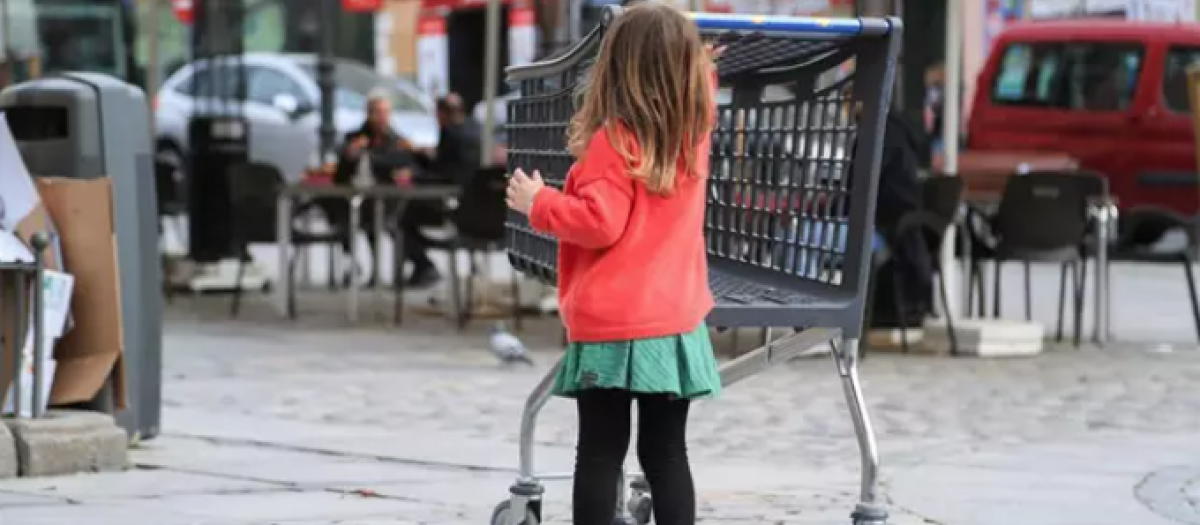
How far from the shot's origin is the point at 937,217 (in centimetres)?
1216

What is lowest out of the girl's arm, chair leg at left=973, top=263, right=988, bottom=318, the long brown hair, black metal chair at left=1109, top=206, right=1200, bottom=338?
chair leg at left=973, top=263, right=988, bottom=318

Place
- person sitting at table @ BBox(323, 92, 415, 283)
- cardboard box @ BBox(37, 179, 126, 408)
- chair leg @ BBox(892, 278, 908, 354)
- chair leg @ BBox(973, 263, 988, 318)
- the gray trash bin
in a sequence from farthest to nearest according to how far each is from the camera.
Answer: person sitting at table @ BBox(323, 92, 415, 283) → chair leg @ BBox(973, 263, 988, 318) → chair leg @ BBox(892, 278, 908, 354) → the gray trash bin → cardboard box @ BBox(37, 179, 126, 408)

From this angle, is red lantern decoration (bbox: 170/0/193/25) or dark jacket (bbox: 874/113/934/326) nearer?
dark jacket (bbox: 874/113/934/326)

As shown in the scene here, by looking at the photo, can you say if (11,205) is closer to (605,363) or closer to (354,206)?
(605,363)

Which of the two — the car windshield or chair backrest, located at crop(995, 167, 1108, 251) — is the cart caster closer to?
chair backrest, located at crop(995, 167, 1108, 251)

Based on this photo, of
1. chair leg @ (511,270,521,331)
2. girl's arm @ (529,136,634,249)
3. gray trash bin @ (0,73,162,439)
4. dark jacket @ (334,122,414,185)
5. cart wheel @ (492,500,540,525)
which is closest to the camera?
girl's arm @ (529,136,634,249)

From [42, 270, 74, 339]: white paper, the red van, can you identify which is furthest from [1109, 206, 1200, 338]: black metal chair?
[42, 270, 74, 339]: white paper

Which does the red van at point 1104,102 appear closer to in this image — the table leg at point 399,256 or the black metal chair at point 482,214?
the table leg at point 399,256

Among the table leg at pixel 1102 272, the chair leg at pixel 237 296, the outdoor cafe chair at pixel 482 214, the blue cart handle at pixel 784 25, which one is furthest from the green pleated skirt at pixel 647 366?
the chair leg at pixel 237 296

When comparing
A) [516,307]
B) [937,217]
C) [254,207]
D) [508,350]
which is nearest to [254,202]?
[254,207]

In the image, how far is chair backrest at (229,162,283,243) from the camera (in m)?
15.2

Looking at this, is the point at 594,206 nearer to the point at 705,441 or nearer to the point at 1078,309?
the point at 705,441

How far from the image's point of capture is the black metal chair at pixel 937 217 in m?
12.1

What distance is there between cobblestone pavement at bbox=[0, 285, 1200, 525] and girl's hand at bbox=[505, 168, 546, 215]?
66.7 inches
